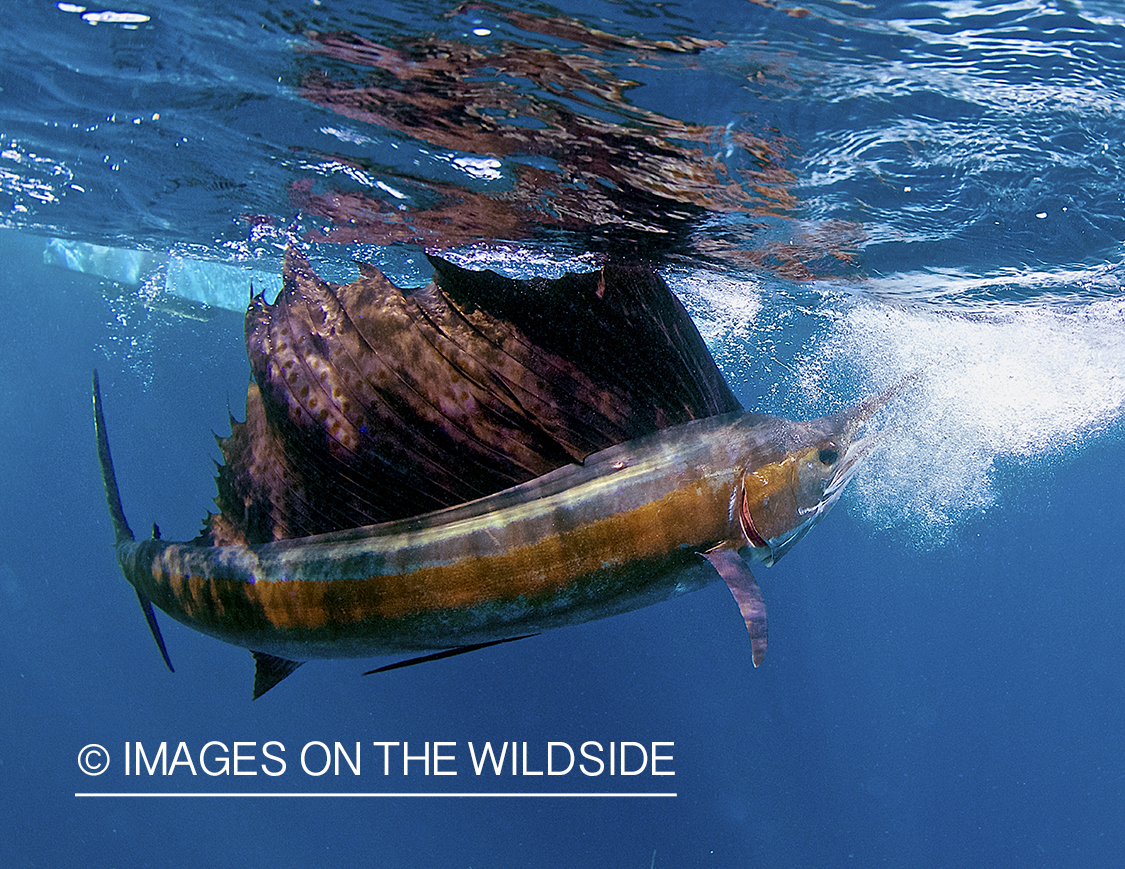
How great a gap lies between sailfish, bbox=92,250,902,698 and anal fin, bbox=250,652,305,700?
0.68 feet

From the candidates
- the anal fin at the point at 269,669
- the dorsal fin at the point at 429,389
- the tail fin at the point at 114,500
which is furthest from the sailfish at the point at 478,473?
the tail fin at the point at 114,500

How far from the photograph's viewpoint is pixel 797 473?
1.69 meters

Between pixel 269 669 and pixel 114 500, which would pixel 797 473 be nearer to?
pixel 269 669

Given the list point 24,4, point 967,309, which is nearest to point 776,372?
point 967,309

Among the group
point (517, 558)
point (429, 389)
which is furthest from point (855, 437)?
point (429, 389)

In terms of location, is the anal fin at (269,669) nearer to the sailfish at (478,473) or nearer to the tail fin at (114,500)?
the sailfish at (478,473)

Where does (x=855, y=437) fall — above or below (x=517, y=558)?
above

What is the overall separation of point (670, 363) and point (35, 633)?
1791 inches

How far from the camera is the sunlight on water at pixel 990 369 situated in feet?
32.9

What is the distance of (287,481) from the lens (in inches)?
64.8

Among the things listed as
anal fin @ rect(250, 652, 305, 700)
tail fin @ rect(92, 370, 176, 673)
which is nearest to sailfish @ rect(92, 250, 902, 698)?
anal fin @ rect(250, 652, 305, 700)

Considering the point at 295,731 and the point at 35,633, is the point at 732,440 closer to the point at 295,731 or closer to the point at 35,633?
the point at 295,731

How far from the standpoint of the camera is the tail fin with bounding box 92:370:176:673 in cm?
212

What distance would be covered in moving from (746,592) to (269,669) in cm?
139
